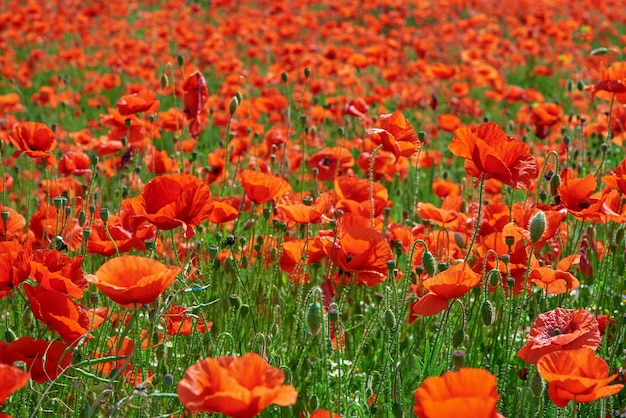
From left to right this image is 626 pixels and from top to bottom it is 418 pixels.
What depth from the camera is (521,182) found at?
7.18 ft

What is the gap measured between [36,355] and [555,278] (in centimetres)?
124

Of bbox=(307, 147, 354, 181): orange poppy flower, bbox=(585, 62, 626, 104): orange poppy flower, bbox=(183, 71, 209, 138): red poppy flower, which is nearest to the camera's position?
bbox=(585, 62, 626, 104): orange poppy flower

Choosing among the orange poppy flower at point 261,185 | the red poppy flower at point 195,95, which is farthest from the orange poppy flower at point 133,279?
the red poppy flower at point 195,95

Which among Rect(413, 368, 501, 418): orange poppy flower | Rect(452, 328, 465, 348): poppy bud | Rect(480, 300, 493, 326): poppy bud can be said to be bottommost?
Rect(452, 328, 465, 348): poppy bud

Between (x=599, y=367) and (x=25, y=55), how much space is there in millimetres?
9070

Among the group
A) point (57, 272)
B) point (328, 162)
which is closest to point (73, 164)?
point (328, 162)

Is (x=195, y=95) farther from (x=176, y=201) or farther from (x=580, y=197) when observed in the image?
(x=580, y=197)

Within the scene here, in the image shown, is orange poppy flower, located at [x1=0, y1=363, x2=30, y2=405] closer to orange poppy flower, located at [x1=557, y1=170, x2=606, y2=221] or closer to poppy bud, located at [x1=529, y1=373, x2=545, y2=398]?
poppy bud, located at [x1=529, y1=373, x2=545, y2=398]

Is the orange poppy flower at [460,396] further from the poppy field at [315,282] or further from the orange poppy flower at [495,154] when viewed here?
the orange poppy flower at [495,154]

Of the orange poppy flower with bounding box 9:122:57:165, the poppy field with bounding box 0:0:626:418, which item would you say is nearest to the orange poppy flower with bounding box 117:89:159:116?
the poppy field with bounding box 0:0:626:418

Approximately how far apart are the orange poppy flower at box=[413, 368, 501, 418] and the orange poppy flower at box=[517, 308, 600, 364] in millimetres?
465

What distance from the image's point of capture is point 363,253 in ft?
7.39

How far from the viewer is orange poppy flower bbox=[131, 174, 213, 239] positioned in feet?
6.59

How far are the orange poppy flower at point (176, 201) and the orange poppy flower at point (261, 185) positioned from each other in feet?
1.51
